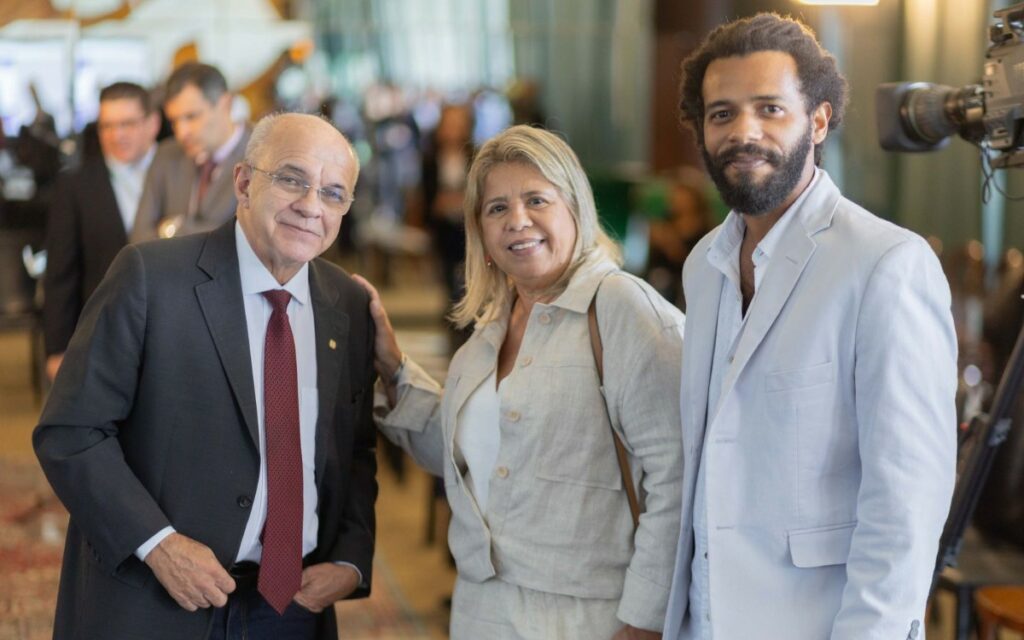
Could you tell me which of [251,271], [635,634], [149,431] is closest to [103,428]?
[149,431]

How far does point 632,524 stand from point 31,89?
15.1ft

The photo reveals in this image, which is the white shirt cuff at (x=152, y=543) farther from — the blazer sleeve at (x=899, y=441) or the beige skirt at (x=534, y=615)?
the blazer sleeve at (x=899, y=441)

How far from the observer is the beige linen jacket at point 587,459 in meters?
2.31

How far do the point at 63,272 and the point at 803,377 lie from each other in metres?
2.98

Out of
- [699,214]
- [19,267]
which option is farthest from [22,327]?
[699,214]

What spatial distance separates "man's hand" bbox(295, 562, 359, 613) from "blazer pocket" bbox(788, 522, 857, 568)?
99 centimetres

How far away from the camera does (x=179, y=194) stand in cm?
425

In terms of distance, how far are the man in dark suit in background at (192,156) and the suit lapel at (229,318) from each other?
5.87 ft

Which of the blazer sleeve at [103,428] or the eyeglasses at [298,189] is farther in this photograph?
the eyeglasses at [298,189]

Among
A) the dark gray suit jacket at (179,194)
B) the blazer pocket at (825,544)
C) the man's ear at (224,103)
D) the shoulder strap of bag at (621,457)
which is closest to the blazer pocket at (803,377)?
the blazer pocket at (825,544)

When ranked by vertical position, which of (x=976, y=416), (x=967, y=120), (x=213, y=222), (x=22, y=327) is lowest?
(x=22, y=327)

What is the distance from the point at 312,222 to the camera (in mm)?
2367

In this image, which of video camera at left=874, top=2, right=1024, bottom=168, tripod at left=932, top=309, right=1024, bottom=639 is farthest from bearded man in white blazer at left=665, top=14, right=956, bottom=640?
tripod at left=932, top=309, right=1024, bottom=639

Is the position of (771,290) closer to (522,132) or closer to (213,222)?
(522,132)
